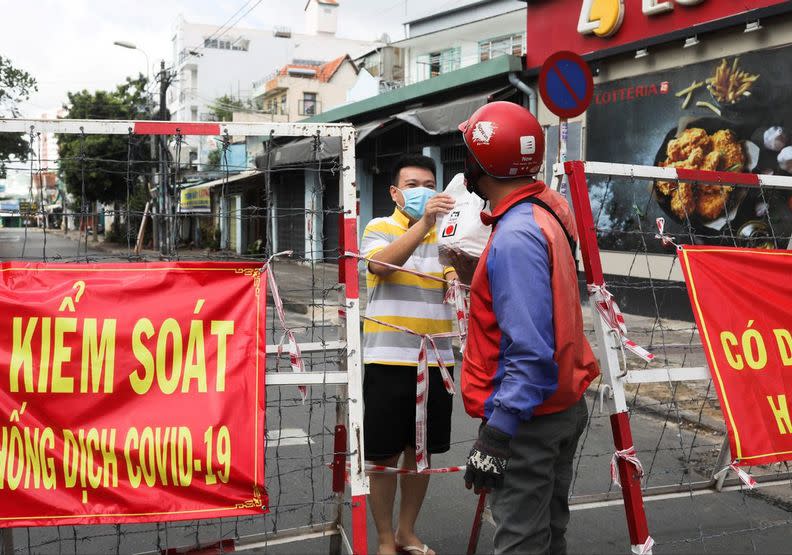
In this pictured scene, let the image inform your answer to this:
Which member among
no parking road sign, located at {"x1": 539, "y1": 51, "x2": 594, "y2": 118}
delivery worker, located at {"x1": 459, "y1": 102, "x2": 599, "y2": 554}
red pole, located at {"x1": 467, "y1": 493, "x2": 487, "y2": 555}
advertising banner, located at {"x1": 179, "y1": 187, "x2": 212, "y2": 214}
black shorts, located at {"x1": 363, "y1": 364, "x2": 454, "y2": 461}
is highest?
advertising banner, located at {"x1": 179, "y1": 187, "x2": 212, "y2": 214}

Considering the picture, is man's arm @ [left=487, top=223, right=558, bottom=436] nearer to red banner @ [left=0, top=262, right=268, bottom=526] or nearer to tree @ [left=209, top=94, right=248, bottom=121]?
red banner @ [left=0, top=262, right=268, bottom=526]

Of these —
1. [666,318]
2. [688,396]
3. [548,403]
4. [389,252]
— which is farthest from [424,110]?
[548,403]

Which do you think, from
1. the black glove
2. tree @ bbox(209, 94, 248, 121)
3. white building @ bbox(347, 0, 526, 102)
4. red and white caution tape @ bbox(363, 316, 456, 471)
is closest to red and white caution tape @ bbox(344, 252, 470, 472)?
red and white caution tape @ bbox(363, 316, 456, 471)

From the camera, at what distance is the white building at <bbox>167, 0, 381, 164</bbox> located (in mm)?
67812

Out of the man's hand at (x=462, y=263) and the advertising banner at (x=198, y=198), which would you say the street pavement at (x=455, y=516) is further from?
the advertising banner at (x=198, y=198)

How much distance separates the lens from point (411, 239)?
11.0ft

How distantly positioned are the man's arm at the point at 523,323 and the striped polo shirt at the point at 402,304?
119cm

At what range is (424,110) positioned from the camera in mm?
16203

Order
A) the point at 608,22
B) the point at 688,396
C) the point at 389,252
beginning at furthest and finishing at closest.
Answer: the point at 608,22 → the point at 688,396 → the point at 389,252

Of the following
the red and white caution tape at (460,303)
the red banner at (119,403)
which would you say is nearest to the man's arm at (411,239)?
the red and white caution tape at (460,303)

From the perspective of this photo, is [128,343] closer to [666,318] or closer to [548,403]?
[548,403]

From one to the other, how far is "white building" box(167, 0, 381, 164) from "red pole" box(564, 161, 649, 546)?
66.6 metres

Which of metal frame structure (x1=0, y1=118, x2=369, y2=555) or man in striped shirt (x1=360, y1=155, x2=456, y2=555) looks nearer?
metal frame structure (x1=0, y1=118, x2=369, y2=555)

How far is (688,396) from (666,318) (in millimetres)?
4485
